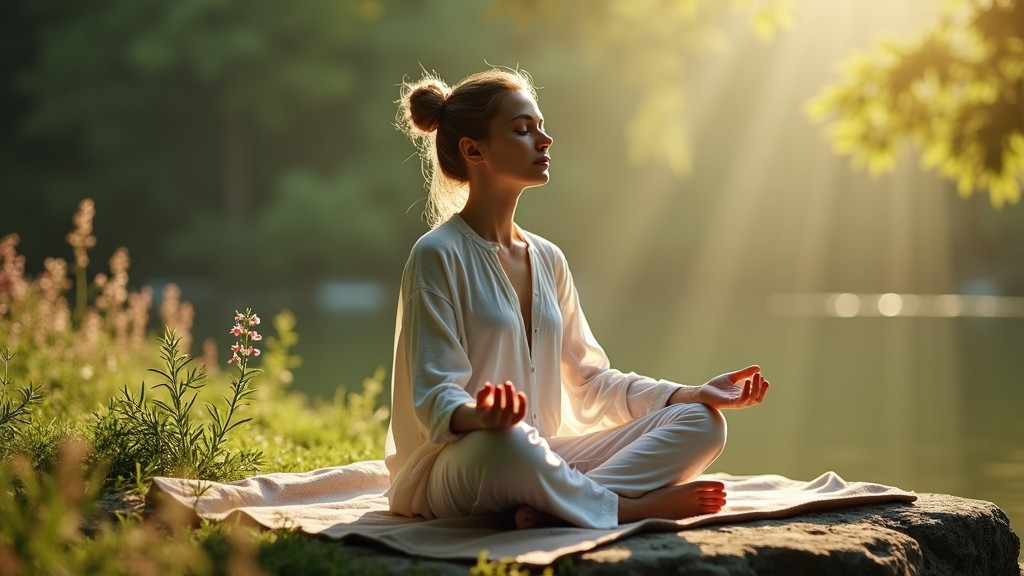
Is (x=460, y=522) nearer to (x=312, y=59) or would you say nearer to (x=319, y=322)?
(x=319, y=322)

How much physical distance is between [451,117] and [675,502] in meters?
1.26

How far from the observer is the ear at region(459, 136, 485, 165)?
3.41m

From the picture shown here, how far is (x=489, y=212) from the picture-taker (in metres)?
3.45

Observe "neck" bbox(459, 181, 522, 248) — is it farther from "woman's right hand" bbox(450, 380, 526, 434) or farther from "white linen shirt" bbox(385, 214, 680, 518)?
"woman's right hand" bbox(450, 380, 526, 434)

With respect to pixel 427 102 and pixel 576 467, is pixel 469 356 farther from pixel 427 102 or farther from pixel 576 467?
pixel 427 102

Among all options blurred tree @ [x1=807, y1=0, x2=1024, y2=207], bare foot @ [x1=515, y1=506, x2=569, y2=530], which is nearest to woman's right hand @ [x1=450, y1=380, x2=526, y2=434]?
bare foot @ [x1=515, y1=506, x2=569, y2=530]

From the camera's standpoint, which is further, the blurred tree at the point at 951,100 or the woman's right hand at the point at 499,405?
the blurred tree at the point at 951,100

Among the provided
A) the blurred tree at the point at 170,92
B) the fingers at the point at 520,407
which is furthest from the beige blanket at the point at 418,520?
the blurred tree at the point at 170,92

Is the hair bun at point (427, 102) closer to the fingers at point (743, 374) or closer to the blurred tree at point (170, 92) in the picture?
the fingers at point (743, 374)

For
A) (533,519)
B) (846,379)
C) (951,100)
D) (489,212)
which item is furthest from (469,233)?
(846,379)

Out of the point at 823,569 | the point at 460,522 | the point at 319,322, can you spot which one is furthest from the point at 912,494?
the point at 319,322

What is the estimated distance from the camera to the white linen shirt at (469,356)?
3117 millimetres

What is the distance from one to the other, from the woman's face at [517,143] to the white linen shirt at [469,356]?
21cm

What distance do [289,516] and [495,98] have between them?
1291 mm
